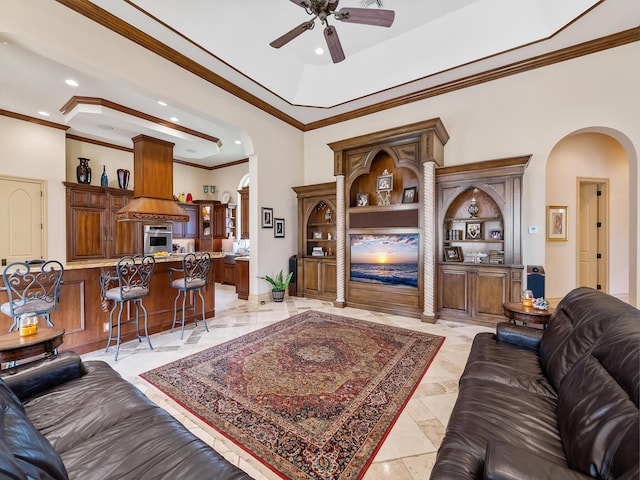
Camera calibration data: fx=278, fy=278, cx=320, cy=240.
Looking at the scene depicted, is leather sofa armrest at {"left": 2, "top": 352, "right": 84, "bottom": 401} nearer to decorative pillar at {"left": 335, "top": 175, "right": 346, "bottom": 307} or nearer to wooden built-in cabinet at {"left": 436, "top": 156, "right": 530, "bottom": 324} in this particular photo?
decorative pillar at {"left": 335, "top": 175, "right": 346, "bottom": 307}

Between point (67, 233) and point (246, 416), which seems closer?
→ point (246, 416)

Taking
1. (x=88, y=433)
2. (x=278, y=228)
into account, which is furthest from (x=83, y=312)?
(x=278, y=228)

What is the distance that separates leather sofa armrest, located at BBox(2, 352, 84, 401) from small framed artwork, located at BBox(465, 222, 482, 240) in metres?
4.98

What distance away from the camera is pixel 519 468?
894 mm

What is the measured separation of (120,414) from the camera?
1.42 m

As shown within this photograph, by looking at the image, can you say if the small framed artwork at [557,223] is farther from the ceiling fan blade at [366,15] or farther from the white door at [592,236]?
the ceiling fan blade at [366,15]

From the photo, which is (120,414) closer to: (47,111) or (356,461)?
(356,461)

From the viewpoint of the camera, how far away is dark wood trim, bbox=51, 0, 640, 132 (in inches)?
127

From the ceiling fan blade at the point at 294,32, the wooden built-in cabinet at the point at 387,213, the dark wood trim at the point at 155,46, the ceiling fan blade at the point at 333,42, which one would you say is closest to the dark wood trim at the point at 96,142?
the dark wood trim at the point at 155,46

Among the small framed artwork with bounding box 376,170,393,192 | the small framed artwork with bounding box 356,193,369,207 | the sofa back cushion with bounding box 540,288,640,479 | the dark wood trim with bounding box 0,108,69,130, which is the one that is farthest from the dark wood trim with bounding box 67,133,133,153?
the sofa back cushion with bounding box 540,288,640,479

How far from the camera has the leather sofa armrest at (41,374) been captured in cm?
159

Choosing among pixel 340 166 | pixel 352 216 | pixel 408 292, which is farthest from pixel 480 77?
pixel 408 292

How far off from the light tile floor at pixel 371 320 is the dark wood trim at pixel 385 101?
3.85m

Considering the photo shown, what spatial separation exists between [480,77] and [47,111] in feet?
24.9
